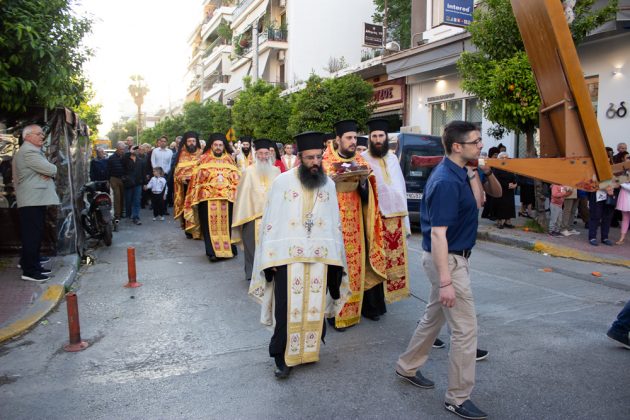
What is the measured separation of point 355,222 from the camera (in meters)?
5.60

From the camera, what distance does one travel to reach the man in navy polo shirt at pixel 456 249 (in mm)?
3520

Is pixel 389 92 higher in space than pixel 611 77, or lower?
higher

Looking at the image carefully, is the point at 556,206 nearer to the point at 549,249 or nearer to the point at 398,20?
the point at 549,249

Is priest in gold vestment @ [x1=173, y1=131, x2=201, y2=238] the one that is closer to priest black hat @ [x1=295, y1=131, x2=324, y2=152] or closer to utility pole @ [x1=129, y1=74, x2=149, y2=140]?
priest black hat @ [x1=295, y1=131, x2=324, y2=152]

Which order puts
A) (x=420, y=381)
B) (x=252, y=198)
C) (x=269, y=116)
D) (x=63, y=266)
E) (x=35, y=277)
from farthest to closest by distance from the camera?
(x=269, y=116)
(x=63, y=266)
(x=35, y=277)
(x=252, y=198)
(x=420, y=381)

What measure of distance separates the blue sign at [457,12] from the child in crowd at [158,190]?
901cm

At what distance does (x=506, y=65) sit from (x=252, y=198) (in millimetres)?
6563

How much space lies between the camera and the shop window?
19.0m

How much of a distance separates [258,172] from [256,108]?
19.1 meters

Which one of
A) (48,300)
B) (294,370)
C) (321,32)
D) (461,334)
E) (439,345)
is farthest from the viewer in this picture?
(321,32)

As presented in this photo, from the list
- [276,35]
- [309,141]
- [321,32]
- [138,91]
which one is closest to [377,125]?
[309,141]

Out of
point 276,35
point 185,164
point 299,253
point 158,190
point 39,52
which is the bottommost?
point 158,190

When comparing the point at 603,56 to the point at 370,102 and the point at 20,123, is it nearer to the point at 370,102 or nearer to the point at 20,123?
the point at 370,102

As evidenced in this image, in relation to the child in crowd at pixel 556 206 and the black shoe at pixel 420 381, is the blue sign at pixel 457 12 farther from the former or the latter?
the black shoe at pixel 420 381
